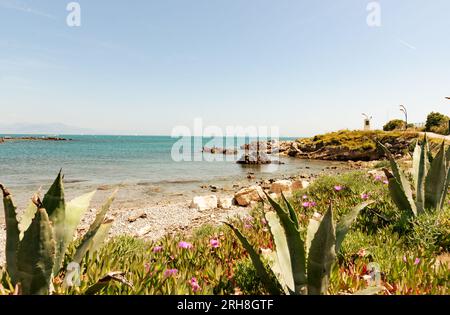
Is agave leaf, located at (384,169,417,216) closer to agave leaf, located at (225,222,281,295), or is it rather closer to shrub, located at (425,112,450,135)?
agave leaf, located at (225,222,281,295)

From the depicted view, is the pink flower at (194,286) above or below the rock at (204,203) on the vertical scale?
above

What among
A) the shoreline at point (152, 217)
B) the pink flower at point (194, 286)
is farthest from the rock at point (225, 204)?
the pink flower at point (194, 286)

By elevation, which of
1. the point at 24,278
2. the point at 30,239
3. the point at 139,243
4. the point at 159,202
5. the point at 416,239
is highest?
the point at 30,239

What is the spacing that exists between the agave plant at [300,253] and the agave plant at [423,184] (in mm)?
2474

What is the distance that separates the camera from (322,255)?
6.81ft

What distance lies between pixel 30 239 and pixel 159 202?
1129 centimetres

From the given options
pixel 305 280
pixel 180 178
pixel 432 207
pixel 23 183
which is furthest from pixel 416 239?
pixel 23 183

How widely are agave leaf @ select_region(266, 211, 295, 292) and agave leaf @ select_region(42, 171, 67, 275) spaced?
1.73 m

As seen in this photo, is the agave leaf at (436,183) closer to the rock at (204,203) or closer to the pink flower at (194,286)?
the pink flower at (194,286)

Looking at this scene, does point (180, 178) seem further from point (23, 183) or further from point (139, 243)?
point (139, 243)

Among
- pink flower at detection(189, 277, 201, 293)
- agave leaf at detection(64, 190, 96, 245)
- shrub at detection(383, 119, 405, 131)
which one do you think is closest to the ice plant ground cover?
pink flower at detection(189, 277, 201, 293)

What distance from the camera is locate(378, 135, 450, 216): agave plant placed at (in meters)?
4.23

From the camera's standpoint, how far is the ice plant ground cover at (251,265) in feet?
8.50
